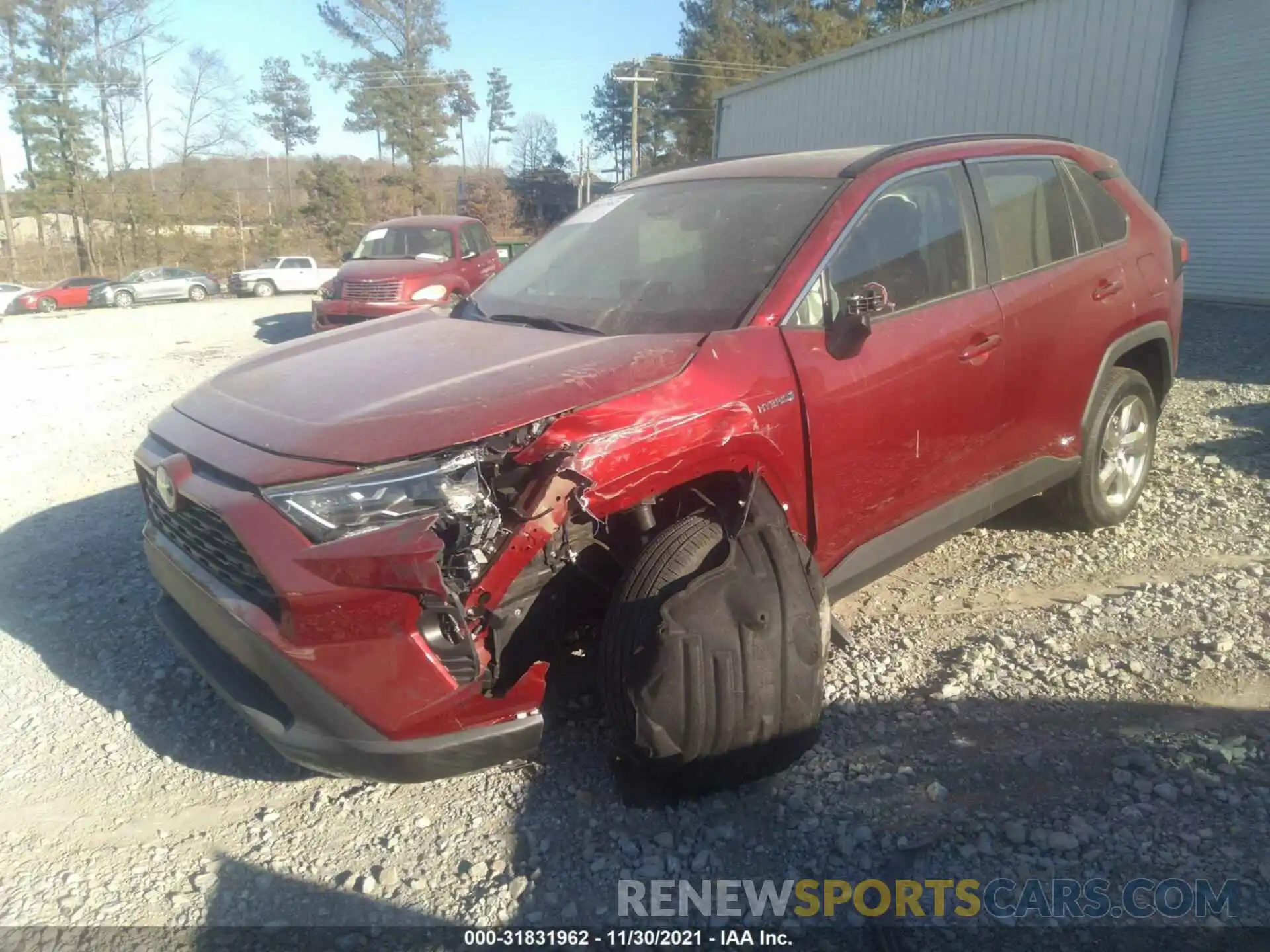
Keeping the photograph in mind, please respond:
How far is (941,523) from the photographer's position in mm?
3514

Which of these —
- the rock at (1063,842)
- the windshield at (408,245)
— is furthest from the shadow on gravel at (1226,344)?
the windshield at (408,245)

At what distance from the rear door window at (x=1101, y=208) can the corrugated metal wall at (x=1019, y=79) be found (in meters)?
9.54

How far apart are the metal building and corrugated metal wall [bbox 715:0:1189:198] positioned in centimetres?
2

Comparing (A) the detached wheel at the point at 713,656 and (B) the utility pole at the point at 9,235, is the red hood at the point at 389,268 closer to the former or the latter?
(A) the detached wheel at the point at 713,656

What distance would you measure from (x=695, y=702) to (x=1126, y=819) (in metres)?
1.29

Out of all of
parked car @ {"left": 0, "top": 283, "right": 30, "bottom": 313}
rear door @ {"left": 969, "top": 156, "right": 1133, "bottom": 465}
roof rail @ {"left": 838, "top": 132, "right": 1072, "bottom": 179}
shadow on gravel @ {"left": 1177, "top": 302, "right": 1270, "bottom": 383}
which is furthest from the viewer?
parked car @ {"left": 0, "top": 283, "right": 30, "bottom": 313}

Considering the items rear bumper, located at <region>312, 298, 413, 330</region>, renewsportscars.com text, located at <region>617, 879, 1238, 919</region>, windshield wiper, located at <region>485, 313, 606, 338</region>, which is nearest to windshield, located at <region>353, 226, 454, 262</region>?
rear bumper, located at <region>312, 298, 413, 330</region>

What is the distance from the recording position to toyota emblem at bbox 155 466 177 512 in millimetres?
2697

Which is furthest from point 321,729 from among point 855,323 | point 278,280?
point 278,280

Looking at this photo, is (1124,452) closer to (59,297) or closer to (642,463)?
(642,463)

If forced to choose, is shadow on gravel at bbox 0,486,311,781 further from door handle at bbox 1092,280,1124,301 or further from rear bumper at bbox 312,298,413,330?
rear bumper at bbox 312,298,413,330

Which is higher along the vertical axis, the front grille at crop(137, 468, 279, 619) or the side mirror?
the side mirror

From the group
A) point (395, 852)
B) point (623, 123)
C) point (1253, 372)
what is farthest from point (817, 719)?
point (623, 123)

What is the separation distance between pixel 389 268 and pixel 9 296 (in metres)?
20.9
